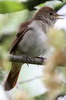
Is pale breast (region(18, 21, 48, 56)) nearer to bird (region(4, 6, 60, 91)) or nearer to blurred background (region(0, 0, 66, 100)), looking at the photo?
bird (region(4, 6, 60, 91))

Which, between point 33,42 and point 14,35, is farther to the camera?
point 33,42

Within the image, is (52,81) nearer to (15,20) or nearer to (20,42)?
(15,20)

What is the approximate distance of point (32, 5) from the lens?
0.59m

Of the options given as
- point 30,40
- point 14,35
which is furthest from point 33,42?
point 14,35

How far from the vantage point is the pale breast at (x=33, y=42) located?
0.80 metres

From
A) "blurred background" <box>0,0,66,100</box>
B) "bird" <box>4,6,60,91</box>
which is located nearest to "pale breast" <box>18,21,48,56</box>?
"bird" <box>4,6,60,91</box>

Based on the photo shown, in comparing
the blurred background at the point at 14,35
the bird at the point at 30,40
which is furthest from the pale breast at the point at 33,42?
the blurred background at the point at 14,35

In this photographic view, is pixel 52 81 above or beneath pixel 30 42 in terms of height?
above

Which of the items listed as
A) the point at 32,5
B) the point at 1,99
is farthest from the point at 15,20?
the point at 1,99

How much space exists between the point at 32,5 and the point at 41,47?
0.23 metres

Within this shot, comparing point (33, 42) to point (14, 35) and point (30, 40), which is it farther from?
point (14, 35)

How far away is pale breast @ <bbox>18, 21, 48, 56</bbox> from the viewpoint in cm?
80

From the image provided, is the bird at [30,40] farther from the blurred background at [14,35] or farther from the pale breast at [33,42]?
A: the blurred background at [14,35]

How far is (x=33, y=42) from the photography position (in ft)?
2.66
